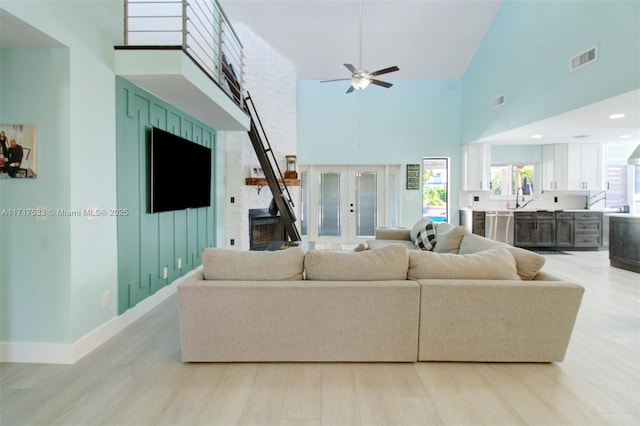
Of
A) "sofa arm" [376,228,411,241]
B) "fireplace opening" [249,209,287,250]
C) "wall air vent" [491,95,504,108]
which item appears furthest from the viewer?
"fireplace opening" [249,209,287,250]

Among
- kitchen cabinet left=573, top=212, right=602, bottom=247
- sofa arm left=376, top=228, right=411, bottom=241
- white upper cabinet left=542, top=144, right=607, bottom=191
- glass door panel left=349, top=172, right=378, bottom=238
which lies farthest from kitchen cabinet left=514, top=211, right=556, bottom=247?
sofa arm left=376, top=228, right=411, bottom=241

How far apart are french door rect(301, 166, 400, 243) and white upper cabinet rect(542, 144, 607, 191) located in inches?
141

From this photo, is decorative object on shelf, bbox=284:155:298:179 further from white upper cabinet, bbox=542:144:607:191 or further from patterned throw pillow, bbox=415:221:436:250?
white upper cabinet, bbox=542:144:607:191

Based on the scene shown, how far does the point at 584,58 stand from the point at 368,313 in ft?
14.8

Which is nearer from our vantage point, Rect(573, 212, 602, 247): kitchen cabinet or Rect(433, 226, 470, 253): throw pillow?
Rect(433, 226, 470, 253): throw pillow

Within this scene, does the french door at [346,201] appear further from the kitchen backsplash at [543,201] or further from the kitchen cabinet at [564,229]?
the kitchen cabinet at [564,229]

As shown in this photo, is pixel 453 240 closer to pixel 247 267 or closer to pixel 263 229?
pixel 247 267

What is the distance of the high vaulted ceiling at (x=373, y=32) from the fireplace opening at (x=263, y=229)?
349 centimetres

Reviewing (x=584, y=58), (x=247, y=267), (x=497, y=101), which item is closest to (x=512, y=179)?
(x=497, y=101)

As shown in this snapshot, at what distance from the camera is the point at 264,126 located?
7.01 metres

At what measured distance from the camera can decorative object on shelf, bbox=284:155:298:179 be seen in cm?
734

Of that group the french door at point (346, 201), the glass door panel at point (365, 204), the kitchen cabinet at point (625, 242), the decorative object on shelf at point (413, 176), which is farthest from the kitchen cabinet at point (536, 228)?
the glass door panel at point (365, 204)

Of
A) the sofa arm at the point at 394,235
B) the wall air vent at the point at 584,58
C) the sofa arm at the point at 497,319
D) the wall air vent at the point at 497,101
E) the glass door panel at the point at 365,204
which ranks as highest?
the wall air vent at the point at 497,101

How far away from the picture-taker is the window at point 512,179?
8.01 metres
